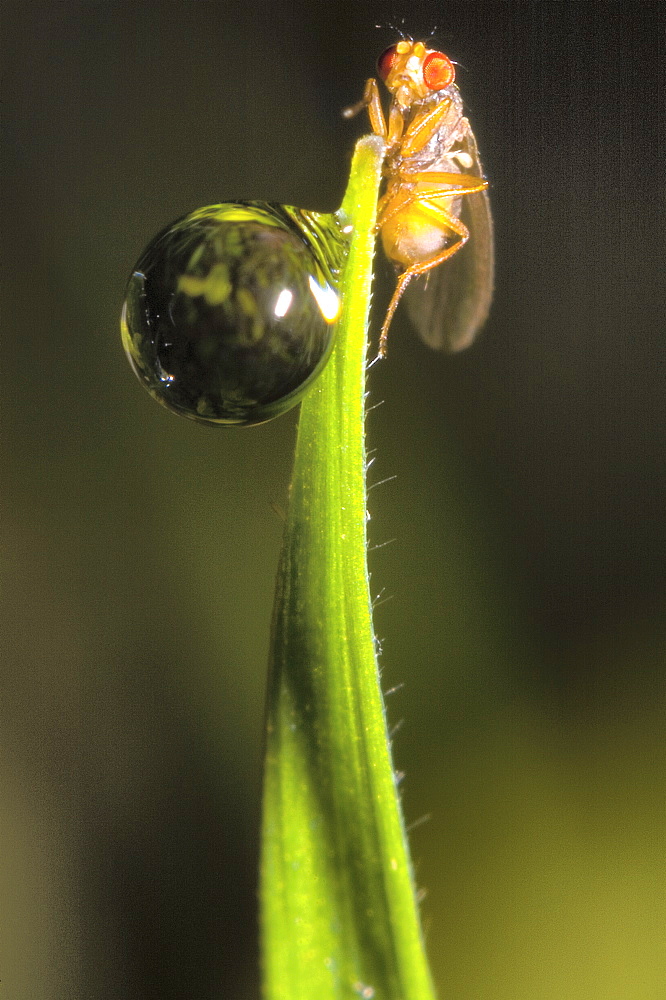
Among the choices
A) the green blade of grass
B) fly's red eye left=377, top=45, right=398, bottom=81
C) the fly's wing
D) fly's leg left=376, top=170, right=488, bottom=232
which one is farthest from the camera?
the fly's wing

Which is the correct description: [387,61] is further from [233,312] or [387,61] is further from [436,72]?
Answer: [233,312]

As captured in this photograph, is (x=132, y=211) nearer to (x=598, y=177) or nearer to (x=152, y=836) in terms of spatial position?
(x=598, y=177)

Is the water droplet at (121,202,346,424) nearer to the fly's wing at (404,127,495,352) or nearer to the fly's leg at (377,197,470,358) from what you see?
the fly's leg at (377,197,470,358)

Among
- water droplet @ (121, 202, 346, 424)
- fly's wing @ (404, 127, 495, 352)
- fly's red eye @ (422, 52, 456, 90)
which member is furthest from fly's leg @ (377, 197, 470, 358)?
water droplet @ (121, 202, 346, 424)

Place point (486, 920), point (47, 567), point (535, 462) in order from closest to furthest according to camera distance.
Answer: point (486, 920) → point (47, 567) → point (535, 462)

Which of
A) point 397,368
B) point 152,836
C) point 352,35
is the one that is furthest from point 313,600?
point 352,35
